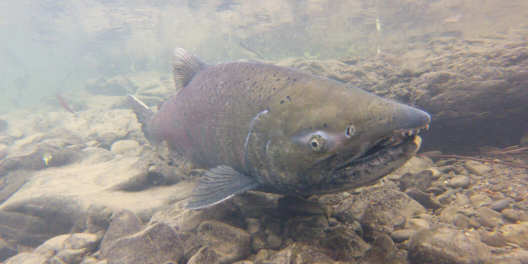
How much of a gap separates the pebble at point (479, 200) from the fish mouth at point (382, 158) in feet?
4.26

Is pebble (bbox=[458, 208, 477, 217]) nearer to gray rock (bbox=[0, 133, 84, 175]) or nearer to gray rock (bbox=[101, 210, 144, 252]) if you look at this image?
gray rock (bbox=[101, 210, 144, 252])

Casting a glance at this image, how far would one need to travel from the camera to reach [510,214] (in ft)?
6.17

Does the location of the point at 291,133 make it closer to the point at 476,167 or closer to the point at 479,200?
the point at 479,200

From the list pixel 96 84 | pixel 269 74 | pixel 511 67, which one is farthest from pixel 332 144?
pixel 96 84

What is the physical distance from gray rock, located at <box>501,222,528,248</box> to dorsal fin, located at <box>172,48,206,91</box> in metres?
3.92

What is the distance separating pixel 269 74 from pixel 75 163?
20.0 feet

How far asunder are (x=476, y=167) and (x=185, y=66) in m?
4.38

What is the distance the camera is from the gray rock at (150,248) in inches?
76.6

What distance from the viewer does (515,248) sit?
1.59 metres

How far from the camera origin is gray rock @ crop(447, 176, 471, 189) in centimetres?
242

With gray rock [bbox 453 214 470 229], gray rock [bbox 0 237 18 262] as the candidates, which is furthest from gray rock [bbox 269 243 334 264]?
gray rock [bbox 0 237 18 262]

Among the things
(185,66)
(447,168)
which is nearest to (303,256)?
(447,168)

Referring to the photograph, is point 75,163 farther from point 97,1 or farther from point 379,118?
point 97,1

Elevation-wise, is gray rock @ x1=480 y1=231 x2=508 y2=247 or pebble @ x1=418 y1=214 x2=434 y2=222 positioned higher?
gray rock @ x1=480 y1=231 x2=508 y2=247
